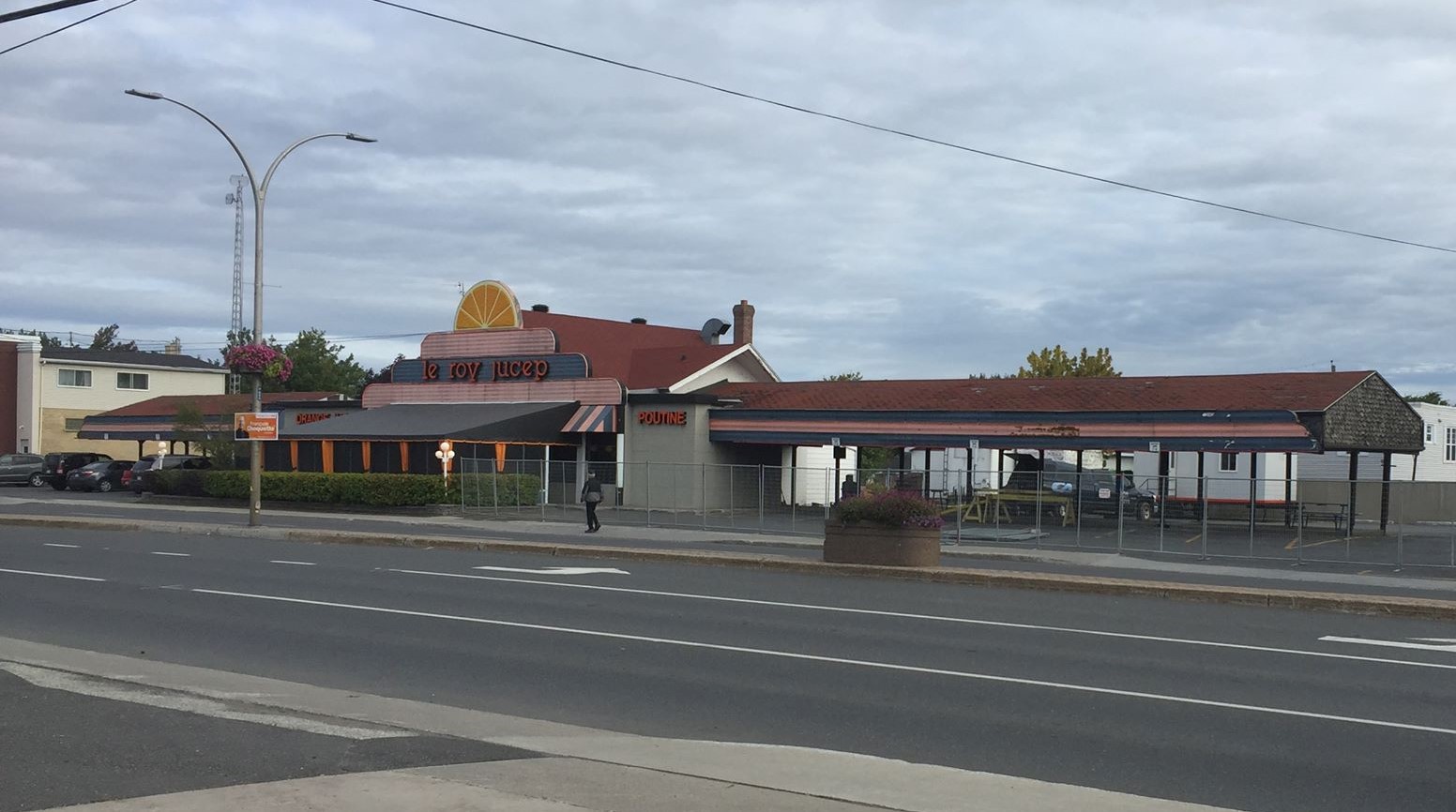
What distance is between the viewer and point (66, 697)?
32.7 ft

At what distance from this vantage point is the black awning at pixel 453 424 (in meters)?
44.6

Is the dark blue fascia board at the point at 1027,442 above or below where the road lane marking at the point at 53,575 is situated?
above

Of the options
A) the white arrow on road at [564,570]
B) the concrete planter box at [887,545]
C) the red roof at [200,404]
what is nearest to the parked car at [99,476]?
the red roof at [200,404]

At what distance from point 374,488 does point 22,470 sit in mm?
26687

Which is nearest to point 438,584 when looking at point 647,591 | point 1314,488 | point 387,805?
point 647,591

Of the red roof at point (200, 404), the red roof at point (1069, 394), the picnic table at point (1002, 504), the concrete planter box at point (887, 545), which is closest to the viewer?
the concrete planter box at point (887, 545)

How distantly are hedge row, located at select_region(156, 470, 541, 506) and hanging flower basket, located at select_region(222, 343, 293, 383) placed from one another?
8441mm

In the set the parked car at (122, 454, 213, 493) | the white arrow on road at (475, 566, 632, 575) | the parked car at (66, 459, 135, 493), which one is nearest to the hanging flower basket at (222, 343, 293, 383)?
the white arrow on road at (475, 566, 632, 575)

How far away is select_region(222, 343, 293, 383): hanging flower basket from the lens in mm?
32062

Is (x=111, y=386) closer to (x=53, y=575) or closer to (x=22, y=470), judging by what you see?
(x=22, y=470)

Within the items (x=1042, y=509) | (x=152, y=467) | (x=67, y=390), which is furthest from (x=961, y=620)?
(x=67, y=390)

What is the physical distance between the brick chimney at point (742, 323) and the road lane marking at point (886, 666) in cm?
3761

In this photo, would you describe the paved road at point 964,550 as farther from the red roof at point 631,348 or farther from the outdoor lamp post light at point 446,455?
the red roof at point 631,348

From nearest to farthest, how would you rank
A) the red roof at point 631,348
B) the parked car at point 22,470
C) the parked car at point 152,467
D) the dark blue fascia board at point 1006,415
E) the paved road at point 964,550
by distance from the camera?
the paved road at point 964,550
the dark blue fascia board at point 1006,415
the red roof at point 631,348
the parked car at point 152,467
the parked car at point 22,470
